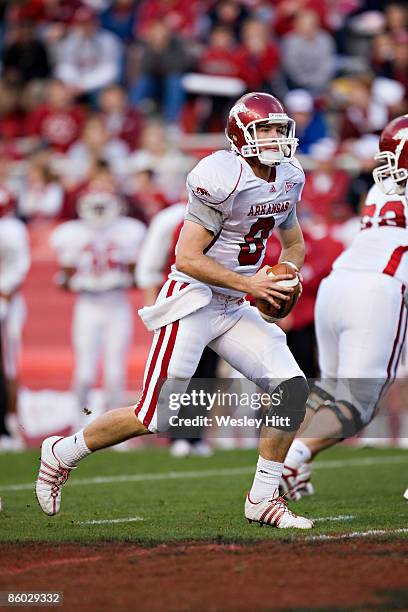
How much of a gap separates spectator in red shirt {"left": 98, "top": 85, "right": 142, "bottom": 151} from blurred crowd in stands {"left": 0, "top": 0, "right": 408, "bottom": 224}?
0.01 metres

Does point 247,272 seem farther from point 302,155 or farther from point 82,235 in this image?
point 302,155

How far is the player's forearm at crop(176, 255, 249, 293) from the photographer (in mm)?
4953

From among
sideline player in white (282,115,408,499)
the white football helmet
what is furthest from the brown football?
the white football helmet

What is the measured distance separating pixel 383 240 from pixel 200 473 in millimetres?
2412

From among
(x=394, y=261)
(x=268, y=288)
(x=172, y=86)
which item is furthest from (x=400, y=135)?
(x=172, y=86)

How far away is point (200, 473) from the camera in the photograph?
7820mm

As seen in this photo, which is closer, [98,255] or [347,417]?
[347,417]

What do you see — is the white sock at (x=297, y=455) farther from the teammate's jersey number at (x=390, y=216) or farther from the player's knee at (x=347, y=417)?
the teammate's jersey number at (x=390, y=216)

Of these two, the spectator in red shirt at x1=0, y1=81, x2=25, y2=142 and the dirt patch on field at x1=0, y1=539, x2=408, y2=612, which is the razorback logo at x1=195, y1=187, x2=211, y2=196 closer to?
the dirt patch on field at x1=0, y1=539, x2=408, y2=612

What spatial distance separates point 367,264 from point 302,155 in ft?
18.8

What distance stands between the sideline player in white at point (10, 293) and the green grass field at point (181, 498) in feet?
1.81

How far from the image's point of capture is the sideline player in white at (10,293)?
31.7 feet

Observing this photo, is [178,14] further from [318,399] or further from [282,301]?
[282,301]
